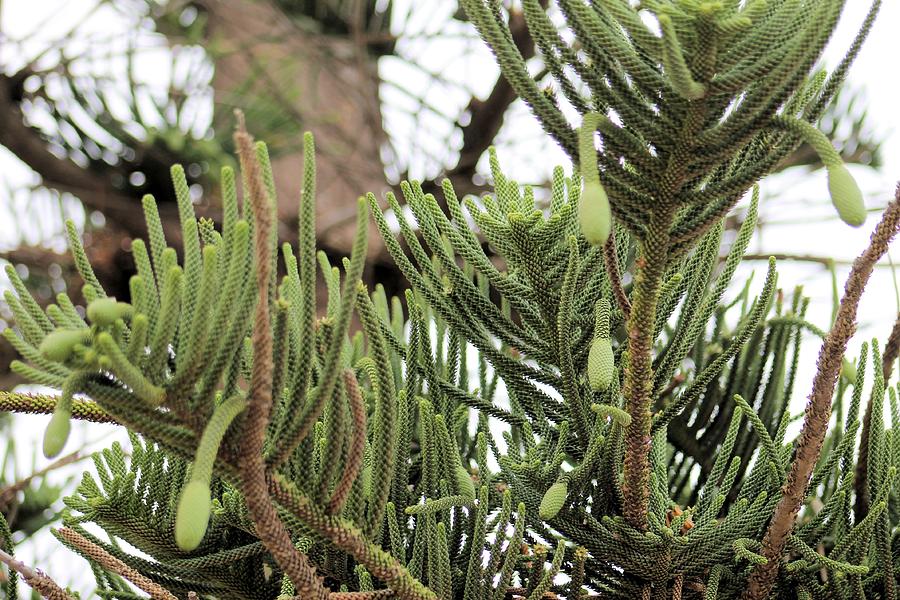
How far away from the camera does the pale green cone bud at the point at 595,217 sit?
0.52 m

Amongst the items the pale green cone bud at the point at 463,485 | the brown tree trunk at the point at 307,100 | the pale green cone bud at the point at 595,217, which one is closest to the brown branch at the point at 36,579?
the pale green cone bud at the point at 463,485

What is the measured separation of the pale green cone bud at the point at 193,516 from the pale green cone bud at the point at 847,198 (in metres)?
0.34

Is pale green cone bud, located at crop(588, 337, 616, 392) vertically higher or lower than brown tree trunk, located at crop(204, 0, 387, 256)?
lower

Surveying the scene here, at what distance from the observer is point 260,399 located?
558 mm

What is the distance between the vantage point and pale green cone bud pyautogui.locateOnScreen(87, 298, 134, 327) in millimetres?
518

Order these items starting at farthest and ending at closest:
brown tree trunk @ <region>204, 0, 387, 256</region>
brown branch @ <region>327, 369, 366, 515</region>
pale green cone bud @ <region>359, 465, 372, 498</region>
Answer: brown tree trunk @ <region>204, 0, 387, 256</region> → pale green cone bud @ <region>359, 465, 372, 498</region> → brown branch @ <region>327, 369, 366, 515</region>

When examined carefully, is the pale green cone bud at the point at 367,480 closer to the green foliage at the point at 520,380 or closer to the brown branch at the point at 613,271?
the green foliage at the point at 520,380

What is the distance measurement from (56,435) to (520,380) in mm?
389

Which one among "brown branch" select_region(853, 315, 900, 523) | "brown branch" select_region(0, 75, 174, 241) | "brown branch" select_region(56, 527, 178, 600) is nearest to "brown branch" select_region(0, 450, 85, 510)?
"brown branch" select_region(56, 527, 178, 600)

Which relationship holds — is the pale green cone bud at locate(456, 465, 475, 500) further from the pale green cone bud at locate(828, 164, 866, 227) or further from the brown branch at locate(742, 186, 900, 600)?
the pale green cone bud at locate(828, 164, 866, 227)

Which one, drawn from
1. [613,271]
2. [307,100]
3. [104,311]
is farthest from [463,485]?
[307,100]

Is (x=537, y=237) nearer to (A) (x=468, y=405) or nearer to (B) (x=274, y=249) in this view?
(A) (x=468, y=405)

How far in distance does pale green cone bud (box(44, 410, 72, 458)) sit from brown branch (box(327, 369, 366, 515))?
0.52 ft


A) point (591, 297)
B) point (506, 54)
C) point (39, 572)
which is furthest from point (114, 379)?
point (591, 297)
